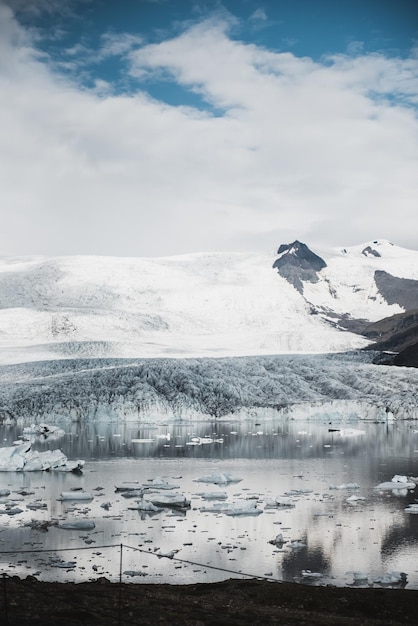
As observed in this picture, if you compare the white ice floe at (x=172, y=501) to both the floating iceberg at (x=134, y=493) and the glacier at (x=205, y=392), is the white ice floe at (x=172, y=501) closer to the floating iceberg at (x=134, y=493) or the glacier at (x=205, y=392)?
the floating iceberg at (x=134, y=493)

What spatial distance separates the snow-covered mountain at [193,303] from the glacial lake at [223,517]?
40.8m

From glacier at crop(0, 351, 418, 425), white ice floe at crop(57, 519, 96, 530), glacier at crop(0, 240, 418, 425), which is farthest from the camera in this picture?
→ glacier at crop(0, 240, 418, 425)

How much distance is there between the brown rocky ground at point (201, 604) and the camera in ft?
39.0

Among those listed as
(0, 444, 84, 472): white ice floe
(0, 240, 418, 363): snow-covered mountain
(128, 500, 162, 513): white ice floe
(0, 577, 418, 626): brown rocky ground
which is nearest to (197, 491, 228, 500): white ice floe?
(128, 500, 162, 513): white ice floe

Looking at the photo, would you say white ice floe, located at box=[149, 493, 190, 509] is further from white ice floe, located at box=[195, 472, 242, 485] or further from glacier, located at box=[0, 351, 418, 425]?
glacier, located at box=[0, 351, 418, 425]

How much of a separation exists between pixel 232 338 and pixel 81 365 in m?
37.7

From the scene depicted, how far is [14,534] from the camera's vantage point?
64.4ft

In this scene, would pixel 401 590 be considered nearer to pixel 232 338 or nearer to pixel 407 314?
pixel 232 338

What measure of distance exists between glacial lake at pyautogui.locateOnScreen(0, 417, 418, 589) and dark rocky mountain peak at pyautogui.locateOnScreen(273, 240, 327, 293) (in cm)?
10333

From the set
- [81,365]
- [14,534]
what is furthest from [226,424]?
[14,534]

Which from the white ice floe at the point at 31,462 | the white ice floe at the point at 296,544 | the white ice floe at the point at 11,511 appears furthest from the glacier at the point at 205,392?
the white ice floe at the point at 296,544

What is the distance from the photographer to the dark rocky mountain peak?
144000 mm

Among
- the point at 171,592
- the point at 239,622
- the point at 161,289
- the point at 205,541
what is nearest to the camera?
the point at 239,622

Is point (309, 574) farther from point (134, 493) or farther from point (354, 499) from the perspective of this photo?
point (134, 493)
